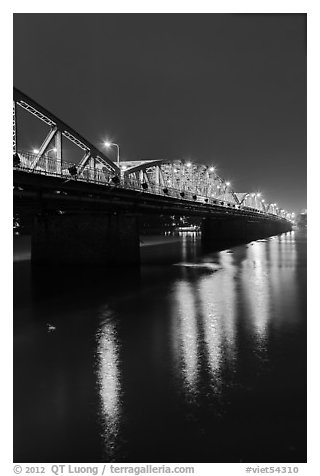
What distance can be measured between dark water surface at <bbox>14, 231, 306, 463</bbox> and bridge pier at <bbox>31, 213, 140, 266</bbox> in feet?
36.6

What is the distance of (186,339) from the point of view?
37.9 ft

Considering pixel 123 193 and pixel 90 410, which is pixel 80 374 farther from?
pixel 123 193

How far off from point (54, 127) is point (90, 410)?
28.8 metres

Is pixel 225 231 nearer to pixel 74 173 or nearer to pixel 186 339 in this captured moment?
pixel 74 173

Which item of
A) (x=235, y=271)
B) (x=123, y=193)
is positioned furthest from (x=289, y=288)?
(x=123, y=193)

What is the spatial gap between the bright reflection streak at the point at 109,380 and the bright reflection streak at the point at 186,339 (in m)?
1.64

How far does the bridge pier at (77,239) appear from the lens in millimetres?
28750

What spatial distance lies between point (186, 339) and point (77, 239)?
19158 mm

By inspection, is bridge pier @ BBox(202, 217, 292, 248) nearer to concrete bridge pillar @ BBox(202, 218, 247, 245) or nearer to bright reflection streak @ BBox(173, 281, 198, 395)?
concrete bridge pillar @ BBox(202, 218, 247, 245)

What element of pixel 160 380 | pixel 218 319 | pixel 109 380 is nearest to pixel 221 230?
pixel 218 319

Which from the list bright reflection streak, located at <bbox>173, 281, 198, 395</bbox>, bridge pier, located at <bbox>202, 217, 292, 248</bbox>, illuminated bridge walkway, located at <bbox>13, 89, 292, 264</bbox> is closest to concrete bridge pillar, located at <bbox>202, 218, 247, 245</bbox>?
bridge pier, located at <bbox>202, 217, 292, 248</bbox>

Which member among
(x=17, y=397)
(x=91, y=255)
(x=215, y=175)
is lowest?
(x=17, y=397)

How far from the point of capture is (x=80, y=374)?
350 inches

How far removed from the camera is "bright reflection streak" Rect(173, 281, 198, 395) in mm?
8673
